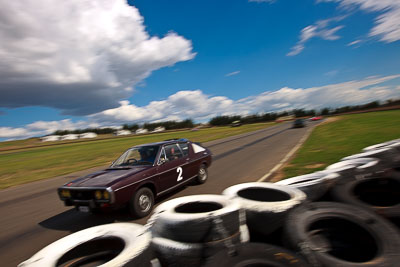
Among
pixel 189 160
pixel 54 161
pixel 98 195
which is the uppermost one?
pixel 189 160

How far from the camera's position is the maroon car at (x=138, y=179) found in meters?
4.11

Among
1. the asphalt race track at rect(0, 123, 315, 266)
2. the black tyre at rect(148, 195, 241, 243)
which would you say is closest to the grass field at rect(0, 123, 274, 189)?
the asphalt race track at rect(0, 123, 315, 266)

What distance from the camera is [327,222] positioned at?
2762 millimetres

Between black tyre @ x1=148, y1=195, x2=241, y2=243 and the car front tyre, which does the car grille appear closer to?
black tyre @ x1=148, y1=195, x2=241, y2=243

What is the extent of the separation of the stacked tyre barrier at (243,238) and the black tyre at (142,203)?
66.7 inches

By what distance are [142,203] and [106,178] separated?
0.92 m

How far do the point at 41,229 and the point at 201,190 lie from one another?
12.5ft

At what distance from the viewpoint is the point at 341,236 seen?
2719 millimetres

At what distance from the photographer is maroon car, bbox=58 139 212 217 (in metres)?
4.11

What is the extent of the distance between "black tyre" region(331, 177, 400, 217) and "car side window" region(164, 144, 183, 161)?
3749mm

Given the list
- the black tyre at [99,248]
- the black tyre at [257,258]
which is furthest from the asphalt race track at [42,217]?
the black tyre at [257,258]

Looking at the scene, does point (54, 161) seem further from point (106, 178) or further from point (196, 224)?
point (196, 224)

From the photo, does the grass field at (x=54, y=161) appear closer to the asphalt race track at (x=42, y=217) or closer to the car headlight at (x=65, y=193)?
the asphalt race track at (x=42, y=217)

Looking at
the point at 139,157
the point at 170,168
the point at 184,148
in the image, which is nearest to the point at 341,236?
the point at 170,168
